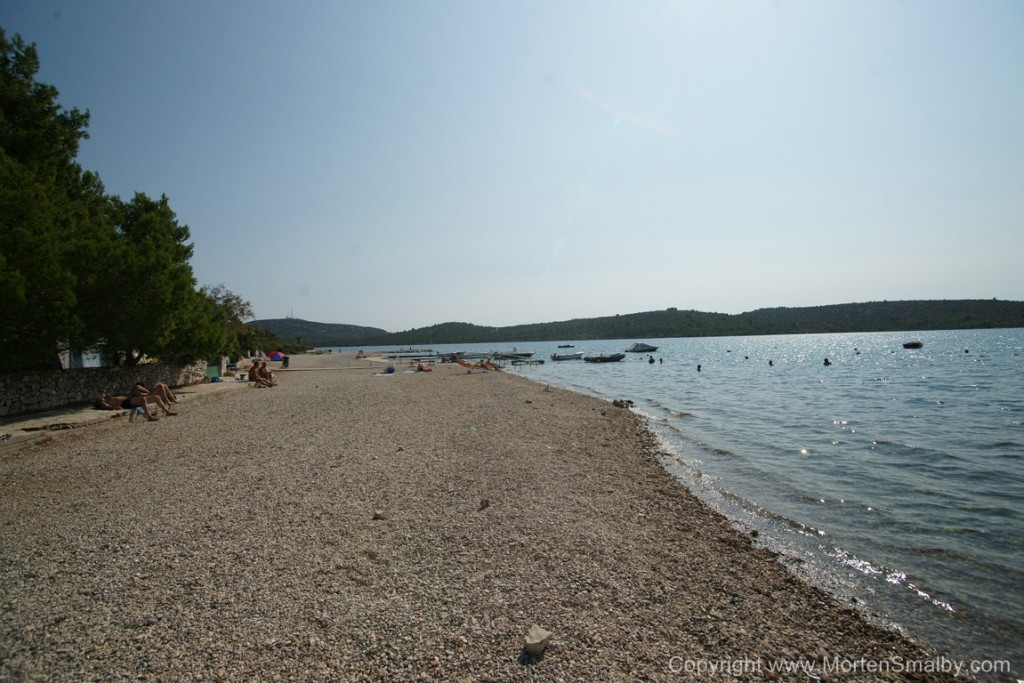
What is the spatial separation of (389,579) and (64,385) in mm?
18319

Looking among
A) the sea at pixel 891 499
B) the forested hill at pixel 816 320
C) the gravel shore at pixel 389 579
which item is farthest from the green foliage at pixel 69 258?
the forested hill at pixel 816 320

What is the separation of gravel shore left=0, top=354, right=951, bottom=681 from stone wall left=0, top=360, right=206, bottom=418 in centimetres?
634

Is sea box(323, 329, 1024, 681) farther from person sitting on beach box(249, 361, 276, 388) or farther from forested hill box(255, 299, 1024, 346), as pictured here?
forested hill box(255, 299, 1024, 346)

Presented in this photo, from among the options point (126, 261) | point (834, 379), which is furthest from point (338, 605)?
point (834, 379)

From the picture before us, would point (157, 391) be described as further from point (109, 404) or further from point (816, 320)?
point (816, 320)

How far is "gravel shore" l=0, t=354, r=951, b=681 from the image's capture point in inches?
157

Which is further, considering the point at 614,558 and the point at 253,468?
the point at 253,468

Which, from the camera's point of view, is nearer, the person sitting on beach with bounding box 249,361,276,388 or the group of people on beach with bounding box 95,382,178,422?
the group of people on beach with bounding box 95,382,178,422

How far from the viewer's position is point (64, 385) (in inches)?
683

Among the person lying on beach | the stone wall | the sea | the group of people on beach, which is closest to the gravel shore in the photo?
the sea

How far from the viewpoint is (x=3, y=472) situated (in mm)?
9555

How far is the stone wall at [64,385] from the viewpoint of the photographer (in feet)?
50.2

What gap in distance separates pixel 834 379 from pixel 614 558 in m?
38.1

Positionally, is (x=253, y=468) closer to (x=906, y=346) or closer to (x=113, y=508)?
(x=113, y=508)
